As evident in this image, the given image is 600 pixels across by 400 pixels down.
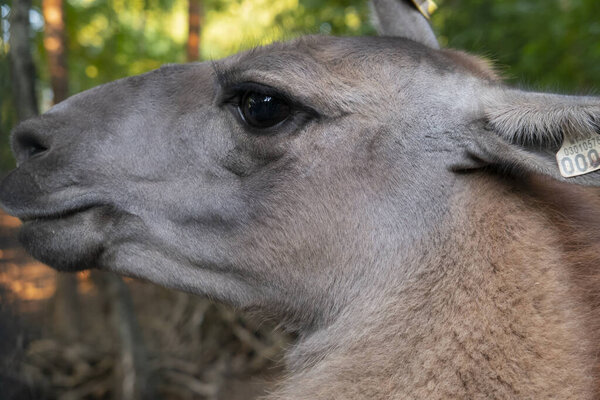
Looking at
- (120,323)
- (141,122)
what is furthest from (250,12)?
(141,122)

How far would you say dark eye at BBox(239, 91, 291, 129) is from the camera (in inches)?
104

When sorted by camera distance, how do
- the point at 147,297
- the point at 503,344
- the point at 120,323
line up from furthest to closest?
the point at 147,297 → the point at 120,323 → the point at 503,344

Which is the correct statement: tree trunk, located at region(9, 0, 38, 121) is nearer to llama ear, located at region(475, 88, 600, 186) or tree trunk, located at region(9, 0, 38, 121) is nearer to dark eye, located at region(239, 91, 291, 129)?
dark eye, located at region(239, 91, 291, 129)

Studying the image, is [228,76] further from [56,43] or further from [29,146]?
[56,43]

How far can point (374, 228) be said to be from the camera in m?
2.64

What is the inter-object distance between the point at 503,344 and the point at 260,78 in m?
1.57

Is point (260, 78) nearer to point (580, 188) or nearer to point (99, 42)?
point (580, 188)

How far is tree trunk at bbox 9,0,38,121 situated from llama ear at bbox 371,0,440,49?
95.2 inches

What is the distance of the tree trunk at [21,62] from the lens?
3.73 m

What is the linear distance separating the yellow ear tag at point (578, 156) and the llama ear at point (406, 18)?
1.80 metres

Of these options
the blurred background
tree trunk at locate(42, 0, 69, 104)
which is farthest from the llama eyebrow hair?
tree trunk at locate(42, 0, 69, 104)

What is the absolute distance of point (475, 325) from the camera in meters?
→ 2.35

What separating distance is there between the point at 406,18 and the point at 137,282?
449cm

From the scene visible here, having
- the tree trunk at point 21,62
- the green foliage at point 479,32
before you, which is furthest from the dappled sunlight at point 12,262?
the tree trunk at point 21,62
